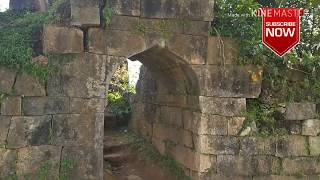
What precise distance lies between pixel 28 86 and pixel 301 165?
186 inches

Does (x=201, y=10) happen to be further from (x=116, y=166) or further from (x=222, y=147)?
(x=116, y=166)

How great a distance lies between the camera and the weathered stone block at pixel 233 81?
6.45 m

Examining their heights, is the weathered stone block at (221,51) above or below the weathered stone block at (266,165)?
above

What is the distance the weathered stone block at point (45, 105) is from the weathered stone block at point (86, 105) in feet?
0.29

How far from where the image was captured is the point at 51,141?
5.64m

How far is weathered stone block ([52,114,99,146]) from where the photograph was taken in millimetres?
5676

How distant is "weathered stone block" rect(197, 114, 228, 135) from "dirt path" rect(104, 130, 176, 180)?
173 centimetres

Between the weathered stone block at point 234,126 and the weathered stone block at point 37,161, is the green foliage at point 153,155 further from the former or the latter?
the weathered stone block at point 37,161

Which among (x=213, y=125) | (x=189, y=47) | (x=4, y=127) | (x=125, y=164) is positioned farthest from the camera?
(x=125, y=164)

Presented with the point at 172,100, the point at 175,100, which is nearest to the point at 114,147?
the point at 172,100

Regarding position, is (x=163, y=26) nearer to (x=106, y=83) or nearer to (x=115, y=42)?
(x=115, y=42)

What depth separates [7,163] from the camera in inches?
213

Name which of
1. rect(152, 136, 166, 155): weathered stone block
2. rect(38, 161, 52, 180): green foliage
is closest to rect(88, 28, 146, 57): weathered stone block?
rect(38, 161, 52, 180): green foliage

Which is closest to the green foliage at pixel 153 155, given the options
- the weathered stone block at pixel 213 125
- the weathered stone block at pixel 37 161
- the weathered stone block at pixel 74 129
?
the weathered stone block at pixel 213 125
